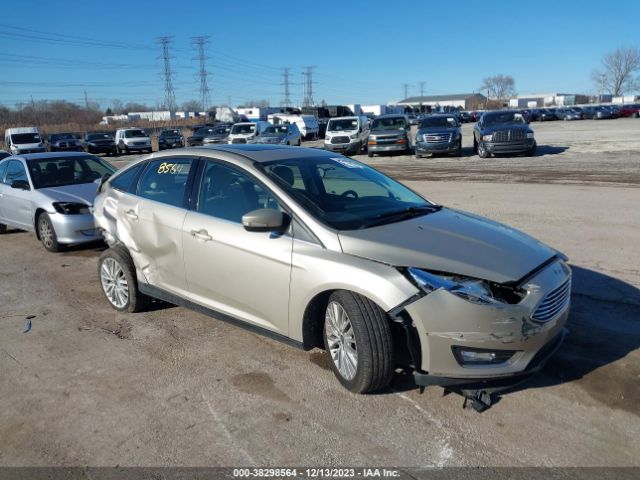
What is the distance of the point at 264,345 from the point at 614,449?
2.66 meters

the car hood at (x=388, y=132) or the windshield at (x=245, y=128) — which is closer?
the car hood at (x=388, y=132)

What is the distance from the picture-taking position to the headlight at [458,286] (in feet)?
10.7

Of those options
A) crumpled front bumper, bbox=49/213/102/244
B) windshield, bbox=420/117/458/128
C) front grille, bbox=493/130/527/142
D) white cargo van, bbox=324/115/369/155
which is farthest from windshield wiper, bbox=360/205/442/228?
white cargo van, bbox=324/115/369/155

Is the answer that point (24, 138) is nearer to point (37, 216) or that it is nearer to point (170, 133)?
point (170, 133)

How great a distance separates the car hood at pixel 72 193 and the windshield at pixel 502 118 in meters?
16.5

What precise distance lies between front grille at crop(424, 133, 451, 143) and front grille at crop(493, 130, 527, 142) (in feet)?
7.67

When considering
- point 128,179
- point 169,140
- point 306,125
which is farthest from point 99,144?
point 128,179

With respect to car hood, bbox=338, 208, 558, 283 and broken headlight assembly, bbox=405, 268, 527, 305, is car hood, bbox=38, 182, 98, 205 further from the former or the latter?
broken headlight assembly, bbox=405, 268, 527, 305

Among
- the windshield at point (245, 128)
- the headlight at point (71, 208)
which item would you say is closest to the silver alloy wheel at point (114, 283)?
the headlight at point (71, 208)

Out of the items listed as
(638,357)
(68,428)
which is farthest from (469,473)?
(68,428)

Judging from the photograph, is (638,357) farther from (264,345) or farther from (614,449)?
(264,345)

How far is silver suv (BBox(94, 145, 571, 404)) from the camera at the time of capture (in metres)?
3.32

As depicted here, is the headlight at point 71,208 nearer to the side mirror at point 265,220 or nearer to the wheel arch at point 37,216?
the wheel arch at point 37,216

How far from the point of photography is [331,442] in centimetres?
323
